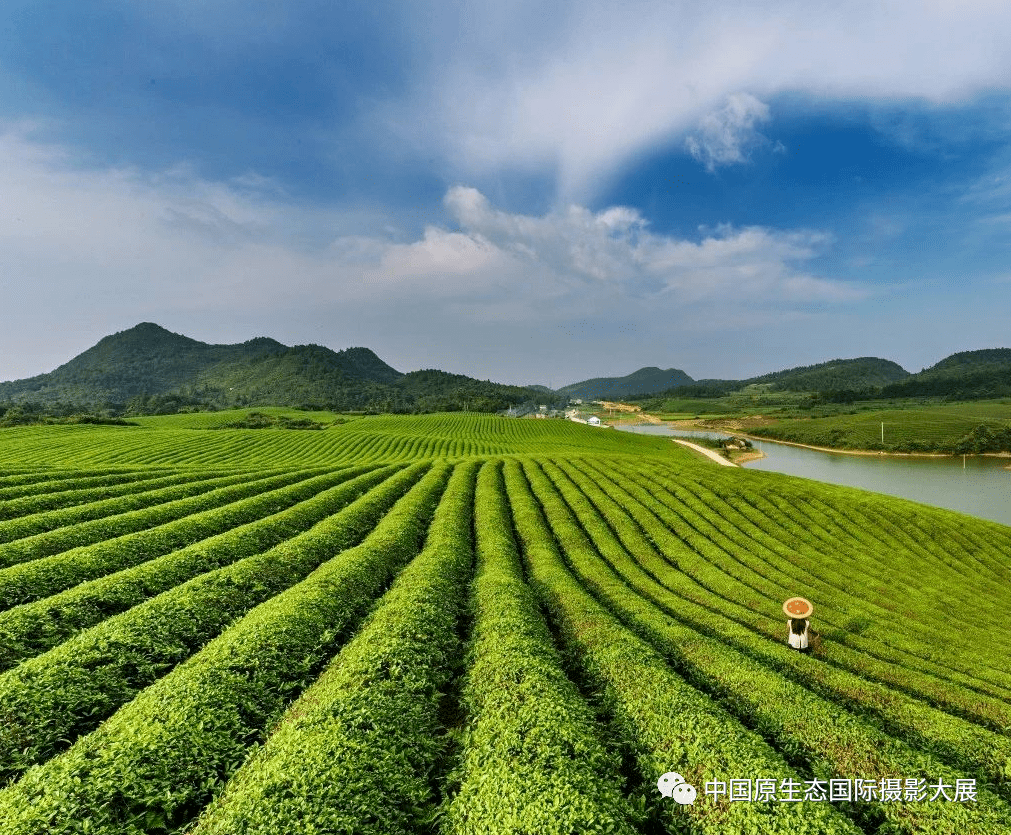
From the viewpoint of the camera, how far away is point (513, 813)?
20.1 feet

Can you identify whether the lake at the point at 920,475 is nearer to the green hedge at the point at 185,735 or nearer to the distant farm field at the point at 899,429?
the distant farm field at the point at 899,429

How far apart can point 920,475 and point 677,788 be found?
4505 inches

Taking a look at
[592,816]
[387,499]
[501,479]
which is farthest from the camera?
[501,479]

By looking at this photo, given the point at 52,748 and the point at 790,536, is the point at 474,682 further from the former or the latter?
the point at 790,536

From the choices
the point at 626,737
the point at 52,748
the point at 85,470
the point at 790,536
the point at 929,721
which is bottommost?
the point at 790,536

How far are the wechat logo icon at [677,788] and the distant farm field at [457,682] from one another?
158 millimetres

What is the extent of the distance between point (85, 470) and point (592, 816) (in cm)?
3819

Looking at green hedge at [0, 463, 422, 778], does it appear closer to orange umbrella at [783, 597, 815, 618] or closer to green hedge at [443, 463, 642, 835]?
green hedge at [443, 463, 642, 835]

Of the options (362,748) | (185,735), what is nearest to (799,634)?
(362,748)

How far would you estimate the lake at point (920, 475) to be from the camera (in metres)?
66.2

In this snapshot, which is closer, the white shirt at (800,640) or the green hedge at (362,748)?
the green hedge at (362,748)

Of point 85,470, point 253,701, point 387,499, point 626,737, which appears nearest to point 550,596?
point 626,737

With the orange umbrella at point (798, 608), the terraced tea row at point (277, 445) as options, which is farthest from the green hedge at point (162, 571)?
the terraced tea row at point (277, 445)

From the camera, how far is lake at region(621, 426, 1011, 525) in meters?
66.2
